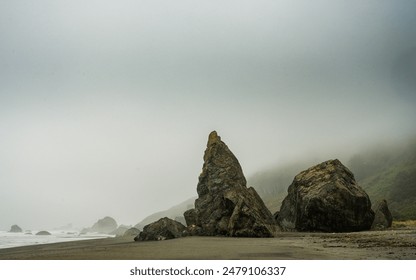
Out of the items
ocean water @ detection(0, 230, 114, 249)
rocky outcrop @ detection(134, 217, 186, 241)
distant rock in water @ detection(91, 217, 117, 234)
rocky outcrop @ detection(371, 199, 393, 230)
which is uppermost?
rocky outcrop @ detection(134, 217, 186, 241)

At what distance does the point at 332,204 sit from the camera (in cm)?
2578

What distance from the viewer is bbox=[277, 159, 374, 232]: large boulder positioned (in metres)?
25.8

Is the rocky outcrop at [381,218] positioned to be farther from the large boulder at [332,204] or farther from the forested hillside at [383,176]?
the forested hillside at [383,176]

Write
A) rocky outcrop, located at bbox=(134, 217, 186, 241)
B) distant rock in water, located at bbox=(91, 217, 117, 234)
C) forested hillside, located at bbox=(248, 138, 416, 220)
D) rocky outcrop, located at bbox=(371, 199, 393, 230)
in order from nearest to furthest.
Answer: rocky outcrop, located at bbox=(134, 217, 186, 241)
rocky outcrop, located at bbox=(371, 199, 393, 230)
forested hillside, located at bbox=(248, 138, 416, 220)
distant rock in water, located at bbox=(91, 217, 117, 234)

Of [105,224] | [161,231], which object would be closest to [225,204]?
[161,231]

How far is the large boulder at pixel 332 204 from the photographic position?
25844 mm

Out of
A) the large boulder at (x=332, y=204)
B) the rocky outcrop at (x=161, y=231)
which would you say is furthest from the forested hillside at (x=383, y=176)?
the rocky outcrop at (x=161, y=231)

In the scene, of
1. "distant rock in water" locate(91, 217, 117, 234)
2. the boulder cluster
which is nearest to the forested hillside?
the boulder cluster

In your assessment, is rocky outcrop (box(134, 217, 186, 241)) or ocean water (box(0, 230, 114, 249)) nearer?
rocky outcrop (box(134, 217, 186, 241))

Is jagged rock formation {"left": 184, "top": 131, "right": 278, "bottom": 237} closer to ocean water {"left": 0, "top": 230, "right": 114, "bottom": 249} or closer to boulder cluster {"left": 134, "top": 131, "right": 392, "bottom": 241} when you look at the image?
boulder cluster {"left": 134, "top": 131, "right": 392, "bottom": 241}

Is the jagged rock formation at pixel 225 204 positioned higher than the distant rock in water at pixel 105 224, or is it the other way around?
the jagged rock formation at pixel 225 204
